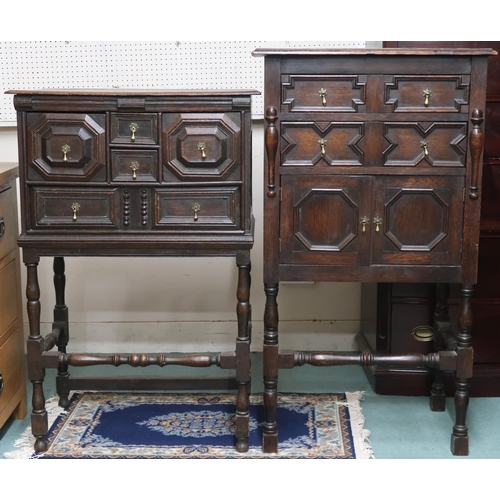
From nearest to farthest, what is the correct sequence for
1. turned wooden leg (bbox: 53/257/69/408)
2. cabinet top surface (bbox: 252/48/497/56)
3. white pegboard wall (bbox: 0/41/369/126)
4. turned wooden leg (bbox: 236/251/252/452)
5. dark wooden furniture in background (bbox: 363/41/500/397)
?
cabinet top surface (bbox: 252/48/497/56) → turned wooden leg (bbox: 236/251/252/452) → dark wooden furniture in background (bbox: 363/41/500/397) → turned wooden leg (bbox: 53/257/69/408) → white pegboard wall (bbox: 0/41/369/126)

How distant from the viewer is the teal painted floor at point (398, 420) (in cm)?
355

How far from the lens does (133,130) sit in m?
3.28

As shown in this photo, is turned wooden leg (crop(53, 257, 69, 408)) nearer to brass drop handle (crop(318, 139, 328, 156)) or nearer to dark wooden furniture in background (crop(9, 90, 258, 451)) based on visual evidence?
dark wooden furniture in background (crop(9, 90, 258, 451))

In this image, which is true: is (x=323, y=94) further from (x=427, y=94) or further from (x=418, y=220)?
(x=418, y=220)

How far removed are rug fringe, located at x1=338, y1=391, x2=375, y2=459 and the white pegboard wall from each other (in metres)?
1.65

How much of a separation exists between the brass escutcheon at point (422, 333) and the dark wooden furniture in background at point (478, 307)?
0.08 feet

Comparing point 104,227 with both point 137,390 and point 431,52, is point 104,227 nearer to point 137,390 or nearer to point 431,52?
point 137,390

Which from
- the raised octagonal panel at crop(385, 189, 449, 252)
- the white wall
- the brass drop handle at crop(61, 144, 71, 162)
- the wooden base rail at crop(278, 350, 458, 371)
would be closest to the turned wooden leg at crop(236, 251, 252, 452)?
the wooden base rail at crop(278, 350, 458, 371)

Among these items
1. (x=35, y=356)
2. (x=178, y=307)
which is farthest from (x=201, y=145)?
(x=178, y=307)

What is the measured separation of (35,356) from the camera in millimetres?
3488

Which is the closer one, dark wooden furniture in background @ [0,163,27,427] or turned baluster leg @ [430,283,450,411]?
dark wooden furniture in background @ [0,163,27,427]

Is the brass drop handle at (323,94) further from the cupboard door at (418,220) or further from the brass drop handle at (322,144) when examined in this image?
the cupboard door at (418,220)

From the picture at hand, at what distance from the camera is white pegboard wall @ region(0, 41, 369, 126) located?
4.44 meters

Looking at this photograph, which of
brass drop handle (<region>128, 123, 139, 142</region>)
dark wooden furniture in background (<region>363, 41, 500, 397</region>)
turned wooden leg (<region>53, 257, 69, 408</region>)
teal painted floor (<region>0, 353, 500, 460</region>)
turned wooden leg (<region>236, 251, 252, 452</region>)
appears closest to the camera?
brass drop handle (<region>128, 123, 139, 142</region>)
